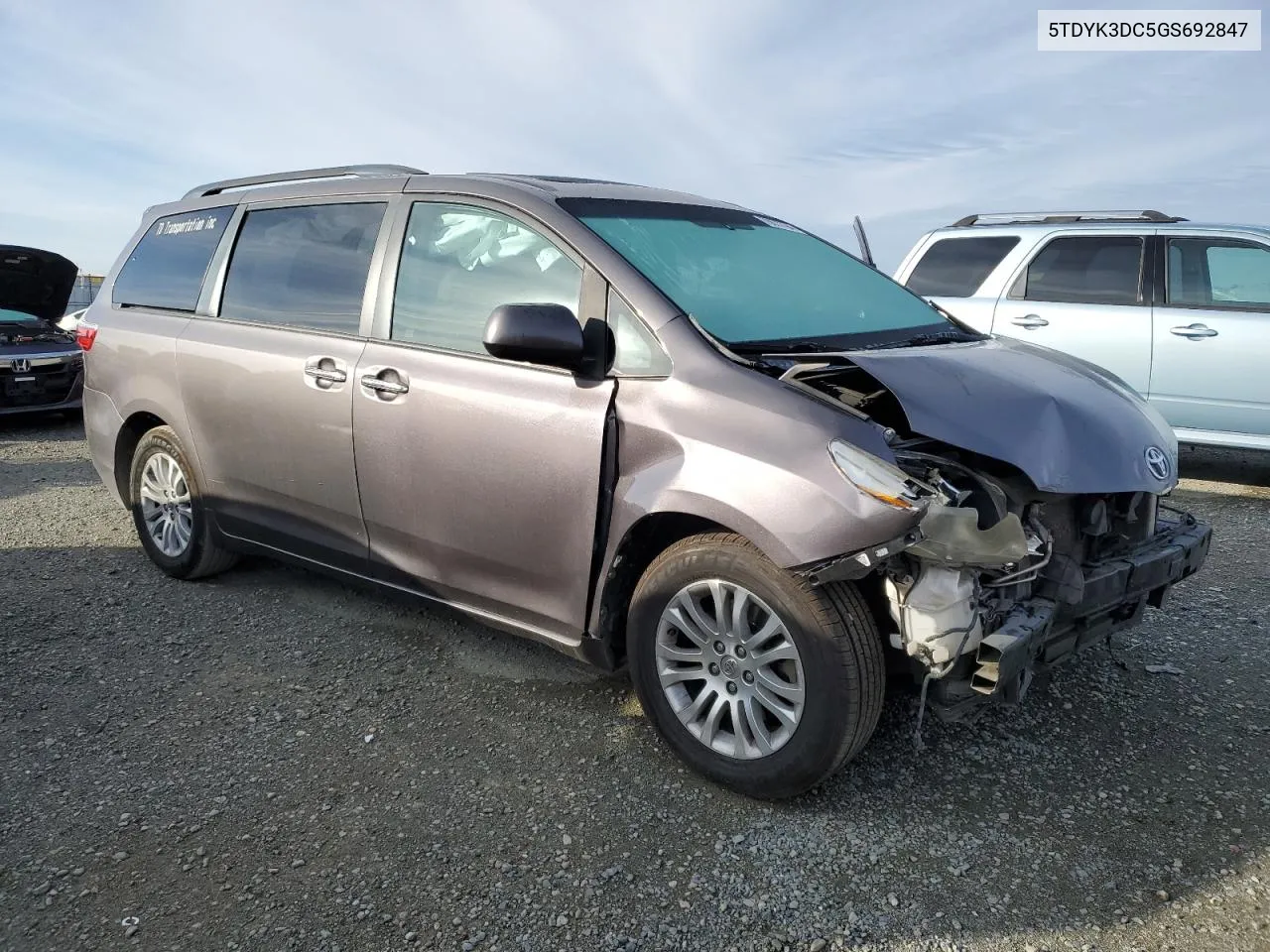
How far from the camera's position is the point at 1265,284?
6.44 metres

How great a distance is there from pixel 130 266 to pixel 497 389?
290 cm

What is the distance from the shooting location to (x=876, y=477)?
99.6 inches

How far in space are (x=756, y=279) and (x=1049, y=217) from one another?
4.94 m

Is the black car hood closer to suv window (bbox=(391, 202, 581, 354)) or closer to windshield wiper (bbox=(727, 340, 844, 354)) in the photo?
suv window (bbox=(391, 202, 581, 354))

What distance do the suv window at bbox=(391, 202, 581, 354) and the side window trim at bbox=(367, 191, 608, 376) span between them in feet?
0.06

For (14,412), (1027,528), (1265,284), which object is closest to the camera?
(1027,528)

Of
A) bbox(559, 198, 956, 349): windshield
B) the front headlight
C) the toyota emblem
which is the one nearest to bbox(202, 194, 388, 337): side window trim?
bbox(559, 198, 956, 349): windshield

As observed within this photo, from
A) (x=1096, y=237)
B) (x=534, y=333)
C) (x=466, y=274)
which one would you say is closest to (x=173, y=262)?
(x=466, y=274)

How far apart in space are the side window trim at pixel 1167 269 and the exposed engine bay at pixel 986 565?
13.6ft

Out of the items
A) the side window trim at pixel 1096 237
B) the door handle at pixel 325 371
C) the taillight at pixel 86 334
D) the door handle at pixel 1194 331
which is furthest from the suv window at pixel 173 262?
the door handle at pixel 1194 331

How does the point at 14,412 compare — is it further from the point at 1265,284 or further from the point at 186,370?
the point at 1265,284

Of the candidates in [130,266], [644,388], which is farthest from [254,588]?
[644,388]

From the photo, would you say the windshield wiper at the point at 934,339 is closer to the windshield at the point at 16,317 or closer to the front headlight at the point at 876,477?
the front headlight at the point at 876,477

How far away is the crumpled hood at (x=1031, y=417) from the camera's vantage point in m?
2.70
